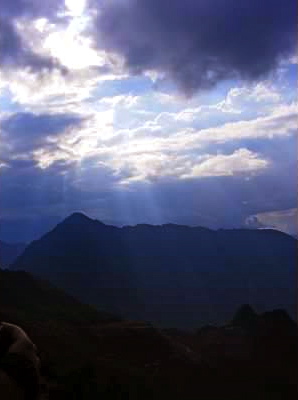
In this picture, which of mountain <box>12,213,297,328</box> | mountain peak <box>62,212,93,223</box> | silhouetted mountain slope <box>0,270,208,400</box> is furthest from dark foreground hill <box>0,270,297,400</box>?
mountain peak <box>62,212,93,223</box>

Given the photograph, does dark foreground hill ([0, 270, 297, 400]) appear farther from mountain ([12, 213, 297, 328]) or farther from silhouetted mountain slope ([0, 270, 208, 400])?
mountain ([12, 213, 297, 328])

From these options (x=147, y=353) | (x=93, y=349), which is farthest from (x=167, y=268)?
(x=93, y=349)

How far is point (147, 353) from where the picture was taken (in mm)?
45688

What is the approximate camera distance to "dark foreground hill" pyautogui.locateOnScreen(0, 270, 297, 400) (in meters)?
32.5

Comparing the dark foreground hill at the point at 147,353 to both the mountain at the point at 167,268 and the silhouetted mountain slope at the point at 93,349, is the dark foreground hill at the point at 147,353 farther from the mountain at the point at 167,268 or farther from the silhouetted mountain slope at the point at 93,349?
the mountain at the point at 167,268

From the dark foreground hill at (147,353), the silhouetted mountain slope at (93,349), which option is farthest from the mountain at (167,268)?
the dark foreground hill at (147,353)

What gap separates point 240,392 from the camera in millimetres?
39656

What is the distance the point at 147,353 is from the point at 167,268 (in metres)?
93.0

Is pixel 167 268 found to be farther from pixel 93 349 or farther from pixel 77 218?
pixel 93 349

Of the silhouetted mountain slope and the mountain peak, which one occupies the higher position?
the mountain peak

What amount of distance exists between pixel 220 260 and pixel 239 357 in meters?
97.5

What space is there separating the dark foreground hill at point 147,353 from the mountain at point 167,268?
3301 cm

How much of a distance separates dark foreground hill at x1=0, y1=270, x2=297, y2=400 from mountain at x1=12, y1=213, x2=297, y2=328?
1300 inches

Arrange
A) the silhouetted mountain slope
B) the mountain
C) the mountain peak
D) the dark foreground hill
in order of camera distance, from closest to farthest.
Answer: the silhouetted mountain slope → the dark foreground hill → the mountain → the mountain peak
